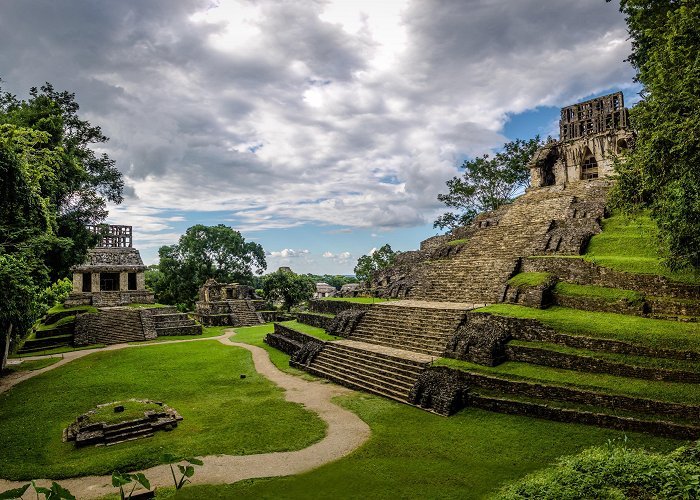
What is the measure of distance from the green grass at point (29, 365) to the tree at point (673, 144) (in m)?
24.2

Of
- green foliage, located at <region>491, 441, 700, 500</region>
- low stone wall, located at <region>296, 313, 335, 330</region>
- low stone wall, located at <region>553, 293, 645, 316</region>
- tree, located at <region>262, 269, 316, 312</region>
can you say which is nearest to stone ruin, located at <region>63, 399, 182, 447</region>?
green foliage, located at <region>491, 441, 700, 500</region>

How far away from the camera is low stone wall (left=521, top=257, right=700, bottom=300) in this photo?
12.9 metres

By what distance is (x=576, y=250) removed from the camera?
18516mm

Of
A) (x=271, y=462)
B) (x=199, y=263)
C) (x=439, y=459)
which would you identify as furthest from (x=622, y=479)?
(x=199, y=263)

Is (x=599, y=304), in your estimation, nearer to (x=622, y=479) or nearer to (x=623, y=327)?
(x=623, y=327)

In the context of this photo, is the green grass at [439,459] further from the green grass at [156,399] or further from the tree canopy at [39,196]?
the tree canopy at [39,196]

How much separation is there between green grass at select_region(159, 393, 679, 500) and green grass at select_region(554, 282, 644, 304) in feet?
20.0

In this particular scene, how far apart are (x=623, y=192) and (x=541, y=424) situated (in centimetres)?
724

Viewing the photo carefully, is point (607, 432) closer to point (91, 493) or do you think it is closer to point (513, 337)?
point (513, 337)

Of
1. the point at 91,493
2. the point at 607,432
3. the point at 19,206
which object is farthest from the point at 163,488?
the point at 19,206

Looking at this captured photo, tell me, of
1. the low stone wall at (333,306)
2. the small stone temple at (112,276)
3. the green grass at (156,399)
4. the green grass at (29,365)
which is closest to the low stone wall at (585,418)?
the green grass at (156,399)

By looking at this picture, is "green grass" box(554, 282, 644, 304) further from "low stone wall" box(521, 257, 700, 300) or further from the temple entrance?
the temple entrance

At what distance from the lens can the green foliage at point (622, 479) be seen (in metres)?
4.50

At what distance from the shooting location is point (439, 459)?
831cm
